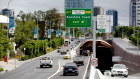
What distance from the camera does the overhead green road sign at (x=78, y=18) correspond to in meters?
35.4

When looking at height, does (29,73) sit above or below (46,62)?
below

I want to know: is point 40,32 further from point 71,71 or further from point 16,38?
point 71,71

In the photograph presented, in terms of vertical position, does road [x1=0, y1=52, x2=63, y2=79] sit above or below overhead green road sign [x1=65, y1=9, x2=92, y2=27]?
below

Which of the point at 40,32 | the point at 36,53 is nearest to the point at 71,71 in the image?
the point at 36,53

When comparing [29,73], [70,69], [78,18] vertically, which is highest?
[78,18]

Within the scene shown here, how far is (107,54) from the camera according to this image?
83812 mm

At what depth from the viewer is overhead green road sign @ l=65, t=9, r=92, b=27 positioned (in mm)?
35438

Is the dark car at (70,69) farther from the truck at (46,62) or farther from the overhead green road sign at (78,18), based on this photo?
the truck at (46,62)

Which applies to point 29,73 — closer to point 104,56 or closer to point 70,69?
point 70,69

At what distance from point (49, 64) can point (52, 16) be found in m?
117

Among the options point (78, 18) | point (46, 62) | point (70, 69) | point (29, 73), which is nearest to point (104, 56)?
point (46, 62)

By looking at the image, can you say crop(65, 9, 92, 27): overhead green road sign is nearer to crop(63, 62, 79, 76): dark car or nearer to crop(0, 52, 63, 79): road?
crop(0, 52, 63, 79): road

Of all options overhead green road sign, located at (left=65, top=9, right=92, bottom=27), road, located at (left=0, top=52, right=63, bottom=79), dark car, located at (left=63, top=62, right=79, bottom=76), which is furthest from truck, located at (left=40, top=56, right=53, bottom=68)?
overhead green road sign, located at (left=65, top=9, right=92, bottom=27)

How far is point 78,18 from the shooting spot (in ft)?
117
